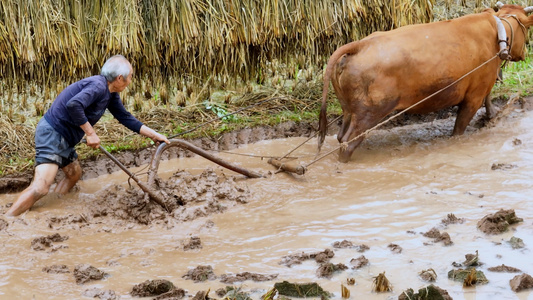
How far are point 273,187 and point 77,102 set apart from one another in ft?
5.94

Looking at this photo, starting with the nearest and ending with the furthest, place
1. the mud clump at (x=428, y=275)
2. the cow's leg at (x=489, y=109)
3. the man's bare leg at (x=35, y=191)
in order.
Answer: the mud clump at (x=428, y=275)
the man's bare leg at (x=35, y=191)
the cow's leg at (x=489, y=109)

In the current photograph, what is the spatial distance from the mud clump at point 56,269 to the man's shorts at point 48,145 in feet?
4.20

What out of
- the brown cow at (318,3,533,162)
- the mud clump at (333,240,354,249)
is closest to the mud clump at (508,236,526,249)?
the mud clump at (333,240,354,249)

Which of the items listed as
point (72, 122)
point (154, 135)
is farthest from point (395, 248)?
point (72, 122)

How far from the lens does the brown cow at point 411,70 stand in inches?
238

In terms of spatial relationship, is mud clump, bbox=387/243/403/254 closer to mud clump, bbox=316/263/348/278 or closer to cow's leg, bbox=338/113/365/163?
mud clump, bbox=316/263/348/278

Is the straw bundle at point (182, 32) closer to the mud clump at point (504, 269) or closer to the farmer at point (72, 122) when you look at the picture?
the farmer at point (72, 122)

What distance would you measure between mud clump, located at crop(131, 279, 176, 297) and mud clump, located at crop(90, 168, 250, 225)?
4.24 ft

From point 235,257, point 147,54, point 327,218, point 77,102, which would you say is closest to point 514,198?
point 327,218

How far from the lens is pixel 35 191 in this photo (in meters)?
5.08

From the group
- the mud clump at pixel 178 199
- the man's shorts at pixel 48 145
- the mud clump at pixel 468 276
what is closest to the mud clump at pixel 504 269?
the mud clump at pixel 468 276

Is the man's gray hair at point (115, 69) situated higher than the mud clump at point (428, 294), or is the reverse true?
the man's gray hair at point (115, 69)

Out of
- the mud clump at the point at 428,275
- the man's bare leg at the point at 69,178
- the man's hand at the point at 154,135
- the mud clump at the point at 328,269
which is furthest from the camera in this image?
the man's bare leg at the point at 69,178

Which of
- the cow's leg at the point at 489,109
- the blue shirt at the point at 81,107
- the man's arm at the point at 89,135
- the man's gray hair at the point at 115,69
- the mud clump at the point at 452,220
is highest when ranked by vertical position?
the man's gray hair at the point at 115,69
